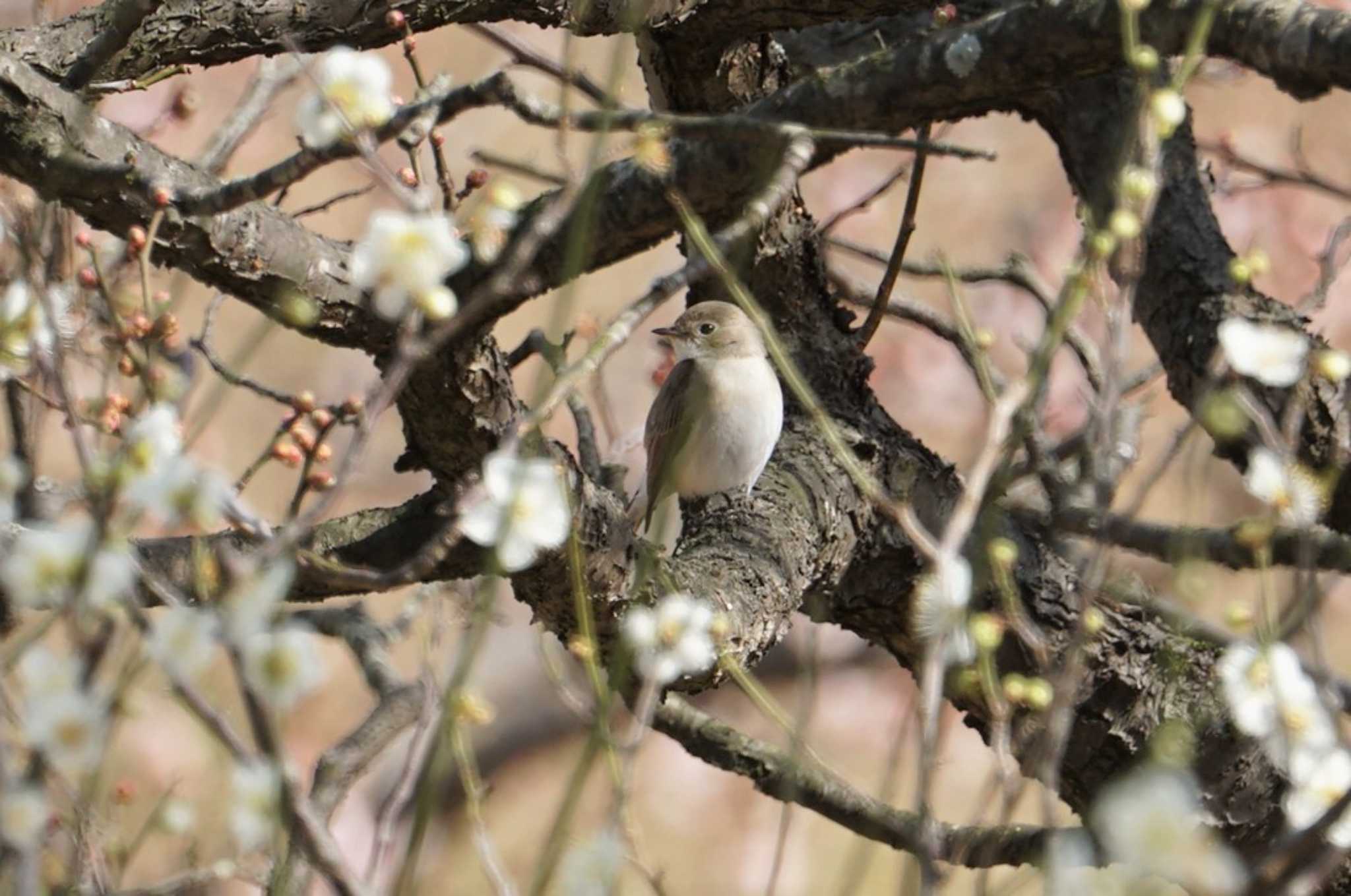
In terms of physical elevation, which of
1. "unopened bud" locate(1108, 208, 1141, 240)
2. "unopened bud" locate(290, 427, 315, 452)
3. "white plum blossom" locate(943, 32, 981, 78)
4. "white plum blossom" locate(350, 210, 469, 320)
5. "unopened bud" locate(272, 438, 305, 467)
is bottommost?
"white plum blossom" locate(350, 210, 469, 320)

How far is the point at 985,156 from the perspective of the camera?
5.12 feet

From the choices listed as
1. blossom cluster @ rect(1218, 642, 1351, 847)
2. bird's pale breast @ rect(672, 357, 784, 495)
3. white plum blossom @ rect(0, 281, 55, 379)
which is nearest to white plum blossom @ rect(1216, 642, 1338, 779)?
blossom cluster @ rect(1218, 642, 1351, 847)

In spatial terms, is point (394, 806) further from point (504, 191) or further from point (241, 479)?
point (241, 479)

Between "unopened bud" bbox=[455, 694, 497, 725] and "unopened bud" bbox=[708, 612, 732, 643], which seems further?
"unopened bud" bbox=[708, 612, 732, 643]

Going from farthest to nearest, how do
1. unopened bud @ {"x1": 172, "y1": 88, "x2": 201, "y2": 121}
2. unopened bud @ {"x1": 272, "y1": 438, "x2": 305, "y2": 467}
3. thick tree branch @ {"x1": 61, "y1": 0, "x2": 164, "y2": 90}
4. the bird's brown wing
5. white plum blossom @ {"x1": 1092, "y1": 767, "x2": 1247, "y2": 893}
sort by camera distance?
the bird's brown wing, unopened bud @ {"x1": 172, "y1": 88, "x2": 201, "y2": 121}, unopened bud @ {"x1": 272, "y1": 438, "x2": 305, "y2": 467}, thick tree branch @ {"x1": 61, "y1": 0, "x2": 164, "y2": 90}, white plum blossom @ {"x1": 1092, "y1": 767, "x2": 1247, "y2": 893}

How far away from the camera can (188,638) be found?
992 millimetres

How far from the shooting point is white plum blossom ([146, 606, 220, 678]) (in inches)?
38.4

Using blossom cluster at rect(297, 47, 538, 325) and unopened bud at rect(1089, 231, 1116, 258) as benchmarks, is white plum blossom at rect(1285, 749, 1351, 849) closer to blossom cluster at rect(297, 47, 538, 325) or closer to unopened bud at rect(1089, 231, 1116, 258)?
unopened bud at rect(1089, 231, 1116, 258)

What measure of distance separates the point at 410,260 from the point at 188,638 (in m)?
0.33

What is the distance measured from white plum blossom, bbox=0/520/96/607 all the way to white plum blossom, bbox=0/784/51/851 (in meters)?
0.12

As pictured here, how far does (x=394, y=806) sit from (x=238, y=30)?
1.31 meters

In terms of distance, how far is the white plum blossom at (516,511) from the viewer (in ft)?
3.83

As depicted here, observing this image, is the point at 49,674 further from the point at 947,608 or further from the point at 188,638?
the point at 947,608

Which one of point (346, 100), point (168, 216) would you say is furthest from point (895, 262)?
point (346, 100)
